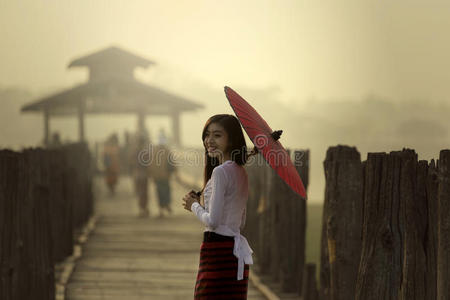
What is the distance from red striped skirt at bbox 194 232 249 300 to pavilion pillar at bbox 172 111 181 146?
25838 millimetres

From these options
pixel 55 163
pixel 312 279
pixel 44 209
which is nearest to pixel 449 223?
pixel 312 279

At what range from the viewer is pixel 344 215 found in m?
5.30

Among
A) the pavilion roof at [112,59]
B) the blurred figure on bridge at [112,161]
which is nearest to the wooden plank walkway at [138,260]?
the blurred figure on bridge at [112,161]

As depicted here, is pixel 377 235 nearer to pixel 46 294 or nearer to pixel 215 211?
pixel 215 211

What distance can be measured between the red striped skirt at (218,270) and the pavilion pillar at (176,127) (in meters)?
25.8

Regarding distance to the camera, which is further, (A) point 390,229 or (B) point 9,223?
(B) point 9,223

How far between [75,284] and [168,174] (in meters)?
5.46

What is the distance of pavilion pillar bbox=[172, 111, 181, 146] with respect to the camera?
98.5ft

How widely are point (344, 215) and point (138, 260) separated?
4.50 meters

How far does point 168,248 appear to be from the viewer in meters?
10.2

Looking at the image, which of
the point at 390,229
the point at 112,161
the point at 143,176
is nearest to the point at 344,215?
the point at 390,229

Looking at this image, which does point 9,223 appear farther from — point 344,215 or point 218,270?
point 344,215

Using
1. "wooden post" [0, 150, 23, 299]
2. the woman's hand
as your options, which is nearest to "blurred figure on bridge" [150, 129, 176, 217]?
"wooden post" [0, 150, 23, 299]

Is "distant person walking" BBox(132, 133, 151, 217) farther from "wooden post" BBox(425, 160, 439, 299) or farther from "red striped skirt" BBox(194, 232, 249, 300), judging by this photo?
"wooden post" BBox(425, 160, 439, 299)
